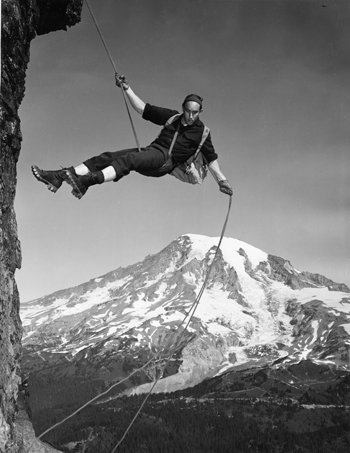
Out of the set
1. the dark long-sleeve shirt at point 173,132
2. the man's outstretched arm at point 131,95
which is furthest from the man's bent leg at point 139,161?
the man's outstretched arm at point 131,95

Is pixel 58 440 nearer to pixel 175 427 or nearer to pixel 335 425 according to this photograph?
pixel 175 427

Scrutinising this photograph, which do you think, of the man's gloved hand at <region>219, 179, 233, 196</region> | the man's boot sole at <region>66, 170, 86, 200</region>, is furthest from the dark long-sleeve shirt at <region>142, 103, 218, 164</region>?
the man's boot sole at <region>66, 170, 86, 200</region>

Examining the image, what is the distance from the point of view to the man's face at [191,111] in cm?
691

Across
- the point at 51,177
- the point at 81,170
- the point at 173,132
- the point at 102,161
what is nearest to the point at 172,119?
the point at 173,132

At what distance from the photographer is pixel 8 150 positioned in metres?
7.46

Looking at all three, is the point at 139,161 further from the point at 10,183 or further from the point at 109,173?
the point at 10,183

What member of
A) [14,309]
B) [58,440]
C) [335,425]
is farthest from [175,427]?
[14,309]

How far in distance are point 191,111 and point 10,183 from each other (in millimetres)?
2918

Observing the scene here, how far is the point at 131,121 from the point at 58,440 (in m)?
194

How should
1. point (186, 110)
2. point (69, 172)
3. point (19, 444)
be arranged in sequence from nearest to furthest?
point (69, 172), point (19, 444), point (186, 110)

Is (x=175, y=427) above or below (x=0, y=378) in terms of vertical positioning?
below

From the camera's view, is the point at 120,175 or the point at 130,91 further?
the point at 130,91

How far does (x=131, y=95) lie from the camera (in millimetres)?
7105

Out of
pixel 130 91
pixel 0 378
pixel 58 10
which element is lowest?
pixel 0 378
